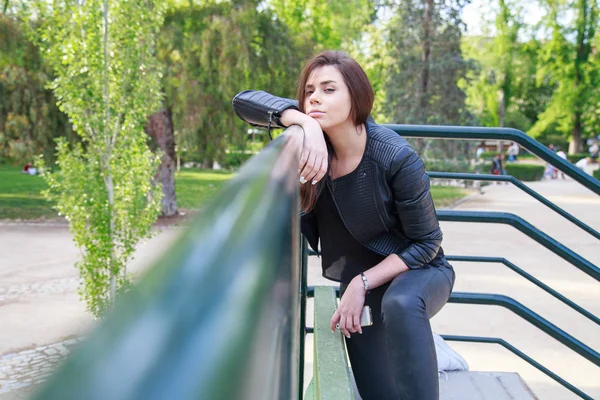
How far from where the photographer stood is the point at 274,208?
467 millimetres

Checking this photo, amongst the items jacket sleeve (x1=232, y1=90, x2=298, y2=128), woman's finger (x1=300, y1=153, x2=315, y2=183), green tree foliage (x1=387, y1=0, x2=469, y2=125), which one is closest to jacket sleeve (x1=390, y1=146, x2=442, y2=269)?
jacket sleeve (x1=232, y1=90, x2=298, y2=128)

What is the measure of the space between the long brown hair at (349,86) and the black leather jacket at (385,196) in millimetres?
73

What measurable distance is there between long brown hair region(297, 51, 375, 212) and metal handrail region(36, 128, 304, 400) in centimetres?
127

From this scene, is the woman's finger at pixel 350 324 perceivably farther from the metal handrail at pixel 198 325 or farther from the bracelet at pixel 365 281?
the metal handrail at pixel 198 325

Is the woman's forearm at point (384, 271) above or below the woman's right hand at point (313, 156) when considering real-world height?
below

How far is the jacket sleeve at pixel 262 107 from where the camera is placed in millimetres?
1647

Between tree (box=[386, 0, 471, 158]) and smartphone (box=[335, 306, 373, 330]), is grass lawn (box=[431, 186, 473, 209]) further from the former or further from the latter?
smartphone (box=[335, 306, 373, 330])

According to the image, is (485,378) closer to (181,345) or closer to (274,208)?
(274,208)

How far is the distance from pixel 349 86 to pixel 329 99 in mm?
65

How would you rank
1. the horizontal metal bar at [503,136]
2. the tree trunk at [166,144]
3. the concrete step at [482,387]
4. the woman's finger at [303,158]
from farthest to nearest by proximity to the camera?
the tree trunk at [166,144] < the horizontal metal bar at [503,136] < the concrete step at [482,387] < the woman's finger at [303,158]

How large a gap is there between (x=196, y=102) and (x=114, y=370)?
1357 centimetres

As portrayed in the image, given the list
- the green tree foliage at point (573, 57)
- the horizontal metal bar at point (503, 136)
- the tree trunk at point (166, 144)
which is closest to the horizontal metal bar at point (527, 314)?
the horizontal metal bar at point (503, 136)

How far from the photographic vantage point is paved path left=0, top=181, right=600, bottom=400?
562cm

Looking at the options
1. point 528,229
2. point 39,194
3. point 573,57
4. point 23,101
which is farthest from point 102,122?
point 573,57
